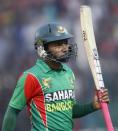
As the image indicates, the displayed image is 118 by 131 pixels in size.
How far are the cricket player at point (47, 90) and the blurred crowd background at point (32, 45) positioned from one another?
122 inches

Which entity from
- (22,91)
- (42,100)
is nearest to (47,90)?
(42,100)

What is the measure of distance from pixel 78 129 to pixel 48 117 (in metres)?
3.36

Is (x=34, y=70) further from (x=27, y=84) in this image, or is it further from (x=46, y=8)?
(x=46, y=8)

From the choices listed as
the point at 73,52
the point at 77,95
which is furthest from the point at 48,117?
the point at 77,95

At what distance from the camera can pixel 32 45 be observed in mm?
8344

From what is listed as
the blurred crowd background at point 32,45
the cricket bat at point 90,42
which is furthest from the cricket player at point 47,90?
the blurred crowd background at point 32,45

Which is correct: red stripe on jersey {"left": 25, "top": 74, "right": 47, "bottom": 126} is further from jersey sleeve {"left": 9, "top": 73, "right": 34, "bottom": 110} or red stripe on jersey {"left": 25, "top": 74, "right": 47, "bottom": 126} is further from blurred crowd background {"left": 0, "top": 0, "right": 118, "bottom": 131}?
blurred crowd background {"left": 0, "top": 0, "right": 118, "bottom": 131}

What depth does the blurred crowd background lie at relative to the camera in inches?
328

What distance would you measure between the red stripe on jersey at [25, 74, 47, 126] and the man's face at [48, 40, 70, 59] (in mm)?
278

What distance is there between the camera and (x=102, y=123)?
8.48 meters

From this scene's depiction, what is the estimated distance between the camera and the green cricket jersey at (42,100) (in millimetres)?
5004

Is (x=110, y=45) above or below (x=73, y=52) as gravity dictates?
below

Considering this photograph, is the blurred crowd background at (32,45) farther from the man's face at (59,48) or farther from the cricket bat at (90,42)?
the man's face at (59,48)

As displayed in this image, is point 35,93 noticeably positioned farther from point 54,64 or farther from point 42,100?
point 54,64
